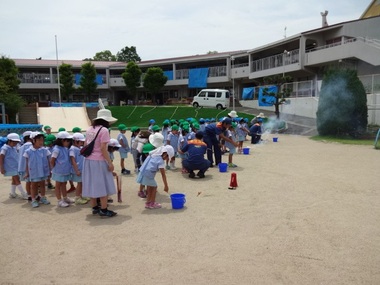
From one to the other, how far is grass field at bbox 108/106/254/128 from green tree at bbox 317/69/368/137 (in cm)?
870

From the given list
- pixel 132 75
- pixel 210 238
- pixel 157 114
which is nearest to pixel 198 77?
pixel 132 75

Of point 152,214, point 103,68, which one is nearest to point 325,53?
point 152,214

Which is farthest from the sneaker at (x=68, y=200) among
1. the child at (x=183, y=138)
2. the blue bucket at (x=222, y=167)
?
the blue bucket at (x=222, y=167)

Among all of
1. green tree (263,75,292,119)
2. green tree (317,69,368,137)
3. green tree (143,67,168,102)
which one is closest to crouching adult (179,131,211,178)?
green tree (317,69,368,137)

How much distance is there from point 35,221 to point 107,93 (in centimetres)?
4477

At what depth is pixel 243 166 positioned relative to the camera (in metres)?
9.41

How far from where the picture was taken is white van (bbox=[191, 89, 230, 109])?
29.0m

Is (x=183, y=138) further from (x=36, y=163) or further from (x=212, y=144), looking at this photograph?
(x=36, y=163)

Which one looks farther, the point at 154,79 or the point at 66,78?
the point at 66,78

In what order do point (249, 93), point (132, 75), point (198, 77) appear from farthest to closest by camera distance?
1. point (132, 75)
2. point (198, 77)
3. point (249, 93)

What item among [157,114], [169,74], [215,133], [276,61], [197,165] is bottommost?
[197,165]

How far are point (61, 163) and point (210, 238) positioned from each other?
10.2 ft

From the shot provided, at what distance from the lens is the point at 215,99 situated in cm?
2917

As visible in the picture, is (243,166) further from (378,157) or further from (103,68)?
(103,68)
